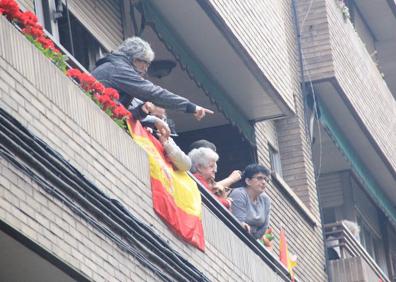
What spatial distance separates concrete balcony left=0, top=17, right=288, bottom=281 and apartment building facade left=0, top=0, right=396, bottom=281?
2 centimetres

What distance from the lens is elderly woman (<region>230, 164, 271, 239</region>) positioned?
1697 centimetres

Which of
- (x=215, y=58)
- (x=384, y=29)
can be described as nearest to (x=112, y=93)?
(x=215, y=58)

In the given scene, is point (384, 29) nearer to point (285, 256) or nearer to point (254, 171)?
point (285, 256)

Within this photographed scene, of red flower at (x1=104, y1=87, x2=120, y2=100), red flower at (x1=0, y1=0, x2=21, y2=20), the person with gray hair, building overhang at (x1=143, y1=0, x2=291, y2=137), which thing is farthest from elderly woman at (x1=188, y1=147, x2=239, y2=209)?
red flower at (x1=0, y1=0, x2=21, y2=20)

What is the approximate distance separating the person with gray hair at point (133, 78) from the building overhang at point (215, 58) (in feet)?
13.0

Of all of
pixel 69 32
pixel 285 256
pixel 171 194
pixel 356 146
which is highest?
pixel 356 146

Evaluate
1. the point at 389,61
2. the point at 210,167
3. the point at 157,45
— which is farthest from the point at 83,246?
the point at 389,61

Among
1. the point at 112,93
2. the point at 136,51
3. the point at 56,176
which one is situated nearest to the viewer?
the point at 56,176

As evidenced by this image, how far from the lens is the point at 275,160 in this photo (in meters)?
23.4

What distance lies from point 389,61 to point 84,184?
2176 cm

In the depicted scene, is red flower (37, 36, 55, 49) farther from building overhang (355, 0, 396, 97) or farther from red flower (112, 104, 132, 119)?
building overhang (355, 0, 396, 97)

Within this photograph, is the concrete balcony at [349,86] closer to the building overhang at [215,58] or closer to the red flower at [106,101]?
the building overhang at [215,58]

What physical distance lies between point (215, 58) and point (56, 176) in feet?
29.3

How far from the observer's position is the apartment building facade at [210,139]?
1111 cm
